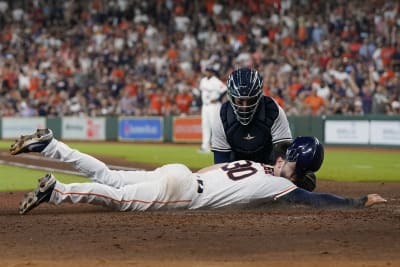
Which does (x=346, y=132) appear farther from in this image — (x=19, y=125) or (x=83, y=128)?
(x=19, y=125)

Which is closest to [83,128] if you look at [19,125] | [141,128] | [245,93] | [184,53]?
[141,128]

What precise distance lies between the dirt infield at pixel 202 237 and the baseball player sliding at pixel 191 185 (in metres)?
0.16

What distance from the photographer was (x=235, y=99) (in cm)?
804

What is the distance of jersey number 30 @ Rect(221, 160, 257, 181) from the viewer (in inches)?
292

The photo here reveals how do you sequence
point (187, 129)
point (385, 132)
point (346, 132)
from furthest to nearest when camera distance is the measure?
1. point (187, 129)
2. point (346, 132)
3. point (385, 132)

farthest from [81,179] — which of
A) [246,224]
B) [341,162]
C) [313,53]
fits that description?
[313,53]

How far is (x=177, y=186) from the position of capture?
7348 mm

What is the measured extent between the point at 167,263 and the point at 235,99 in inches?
125

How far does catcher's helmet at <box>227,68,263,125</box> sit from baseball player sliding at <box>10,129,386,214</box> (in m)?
0.69

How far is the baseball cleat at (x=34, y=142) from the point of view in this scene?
7.28 meters

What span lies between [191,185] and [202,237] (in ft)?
3.99

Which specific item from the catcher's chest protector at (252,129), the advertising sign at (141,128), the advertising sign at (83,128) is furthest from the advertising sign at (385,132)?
the catcher's chest protector at (252,129)

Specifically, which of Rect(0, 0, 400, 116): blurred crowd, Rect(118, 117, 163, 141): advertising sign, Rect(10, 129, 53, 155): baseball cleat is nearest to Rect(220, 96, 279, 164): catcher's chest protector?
Rect(10, 129, 53, 155): baseball cleat

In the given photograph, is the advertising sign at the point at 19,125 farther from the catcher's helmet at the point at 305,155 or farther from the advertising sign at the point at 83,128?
the catcher's helmet at the point at 305,155
